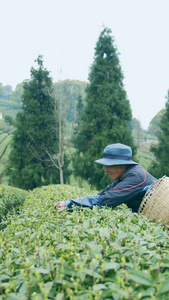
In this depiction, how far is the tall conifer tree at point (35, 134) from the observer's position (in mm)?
16703

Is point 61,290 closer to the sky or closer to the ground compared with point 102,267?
closer to the ground

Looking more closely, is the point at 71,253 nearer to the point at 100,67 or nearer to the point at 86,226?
the point at 86,226

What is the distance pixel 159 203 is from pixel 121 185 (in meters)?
0.37

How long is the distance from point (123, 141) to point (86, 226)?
46.0 ft

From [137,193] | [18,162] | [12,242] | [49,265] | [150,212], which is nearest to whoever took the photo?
[49,265]

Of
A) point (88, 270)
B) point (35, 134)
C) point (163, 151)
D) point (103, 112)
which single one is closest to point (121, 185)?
point (88, 270)

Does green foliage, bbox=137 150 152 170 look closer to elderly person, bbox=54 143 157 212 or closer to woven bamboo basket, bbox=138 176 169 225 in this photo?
elderly person, bbox=54 143 157 212

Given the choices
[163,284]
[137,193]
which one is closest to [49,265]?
[163,284]

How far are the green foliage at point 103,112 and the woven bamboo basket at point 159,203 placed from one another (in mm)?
12563

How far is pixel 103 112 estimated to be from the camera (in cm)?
1555

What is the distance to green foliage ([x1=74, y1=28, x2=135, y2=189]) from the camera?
50.7ft

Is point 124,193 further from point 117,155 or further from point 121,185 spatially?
point 117,155

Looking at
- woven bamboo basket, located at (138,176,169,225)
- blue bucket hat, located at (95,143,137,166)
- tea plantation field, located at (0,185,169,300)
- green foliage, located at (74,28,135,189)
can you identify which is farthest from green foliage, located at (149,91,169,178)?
tea plantation field, located at (0,185,169,300)

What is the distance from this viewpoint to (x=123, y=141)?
1557 cm
